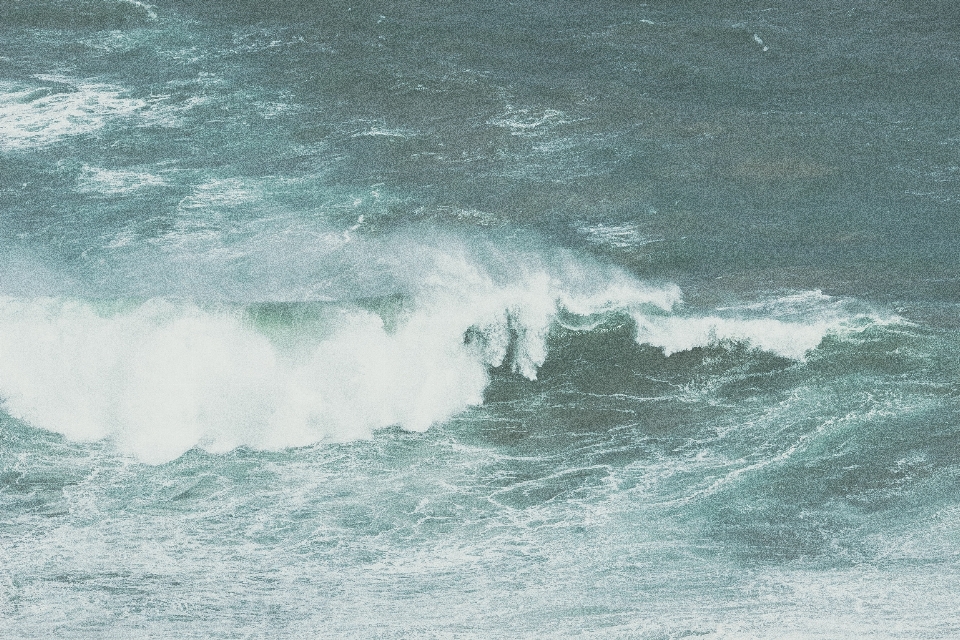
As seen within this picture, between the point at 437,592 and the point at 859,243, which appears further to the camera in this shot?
the point at 859,243

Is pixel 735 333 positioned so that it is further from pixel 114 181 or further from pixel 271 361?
pixel 114 181

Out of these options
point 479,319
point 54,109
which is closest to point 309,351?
point 479,319

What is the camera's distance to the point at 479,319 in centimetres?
3167

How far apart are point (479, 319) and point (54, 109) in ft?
47.5

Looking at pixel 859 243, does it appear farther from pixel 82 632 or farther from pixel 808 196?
pixel 82 632

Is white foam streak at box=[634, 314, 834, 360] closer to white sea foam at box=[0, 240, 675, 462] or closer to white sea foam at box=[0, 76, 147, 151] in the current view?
white sea foam at box=[0, 240, 675, 462]

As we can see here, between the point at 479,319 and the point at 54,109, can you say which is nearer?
the point at 479,319

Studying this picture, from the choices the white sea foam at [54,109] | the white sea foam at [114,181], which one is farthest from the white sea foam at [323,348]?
the white sea foam at [54,109]

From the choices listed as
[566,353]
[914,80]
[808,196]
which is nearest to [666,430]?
[566,353]

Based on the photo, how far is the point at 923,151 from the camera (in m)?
36.1

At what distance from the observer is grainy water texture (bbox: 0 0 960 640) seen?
25.4 m

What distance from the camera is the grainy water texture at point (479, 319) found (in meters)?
25.4

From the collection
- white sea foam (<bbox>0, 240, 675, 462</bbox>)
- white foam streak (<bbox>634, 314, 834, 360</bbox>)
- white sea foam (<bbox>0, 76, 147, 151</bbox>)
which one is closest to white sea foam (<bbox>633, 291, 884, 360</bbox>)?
white foam streak (<bbox>634, 314, 834, 360</bbox>)

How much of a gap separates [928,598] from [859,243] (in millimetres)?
10853
